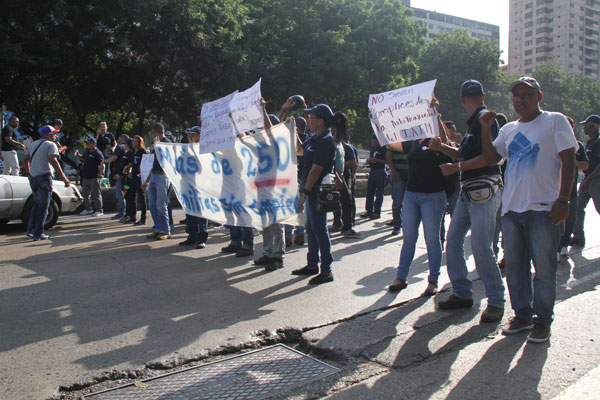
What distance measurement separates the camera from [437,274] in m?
5.09

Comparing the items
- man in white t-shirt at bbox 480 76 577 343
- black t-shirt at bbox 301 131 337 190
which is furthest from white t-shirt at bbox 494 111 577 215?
black t-shirt at bbox 301 131 337 190

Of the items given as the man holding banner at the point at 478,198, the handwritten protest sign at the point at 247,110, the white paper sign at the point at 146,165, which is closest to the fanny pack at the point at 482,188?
the man holding banner at the point at 478,198

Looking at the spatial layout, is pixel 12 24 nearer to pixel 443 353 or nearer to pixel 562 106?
pixel 443 353

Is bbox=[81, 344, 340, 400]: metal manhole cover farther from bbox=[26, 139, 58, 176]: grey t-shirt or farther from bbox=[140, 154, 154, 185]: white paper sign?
bbox=[140, 154, 154, 185]: white paper sign

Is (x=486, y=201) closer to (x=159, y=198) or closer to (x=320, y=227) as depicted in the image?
(x=320, y=227)

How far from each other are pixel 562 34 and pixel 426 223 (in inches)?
5130

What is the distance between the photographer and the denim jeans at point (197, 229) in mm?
7863

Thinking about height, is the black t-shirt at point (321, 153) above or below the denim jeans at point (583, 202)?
above

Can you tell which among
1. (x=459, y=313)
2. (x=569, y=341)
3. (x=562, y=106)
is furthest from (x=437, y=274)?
(x=562, y=106)

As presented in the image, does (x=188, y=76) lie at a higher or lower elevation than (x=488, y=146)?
higher

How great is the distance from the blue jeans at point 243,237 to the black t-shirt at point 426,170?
290 cm

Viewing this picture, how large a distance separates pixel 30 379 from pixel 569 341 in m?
3.79

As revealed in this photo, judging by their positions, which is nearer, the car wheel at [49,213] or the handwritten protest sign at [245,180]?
the handwritten protest sign at [245,180]

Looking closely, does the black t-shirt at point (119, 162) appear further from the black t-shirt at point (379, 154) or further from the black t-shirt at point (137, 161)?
the black t-shirt at point (379, 154)
